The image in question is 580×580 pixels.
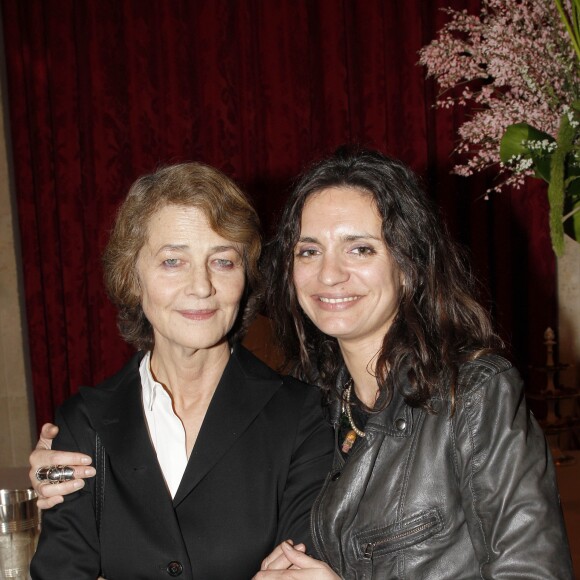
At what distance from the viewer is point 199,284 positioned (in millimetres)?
1892

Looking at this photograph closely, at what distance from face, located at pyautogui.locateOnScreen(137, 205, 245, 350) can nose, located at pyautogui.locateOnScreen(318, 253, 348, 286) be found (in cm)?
25

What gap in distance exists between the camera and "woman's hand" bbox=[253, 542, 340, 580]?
5.49ft

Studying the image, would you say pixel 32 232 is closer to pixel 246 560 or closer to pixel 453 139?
pixel 453 139

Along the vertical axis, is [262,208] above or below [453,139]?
below

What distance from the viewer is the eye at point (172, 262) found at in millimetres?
1926

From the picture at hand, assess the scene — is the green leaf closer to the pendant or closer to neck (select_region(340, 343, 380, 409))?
neck (select_region(340, 343, 380, 409))

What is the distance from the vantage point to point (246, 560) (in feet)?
5.85

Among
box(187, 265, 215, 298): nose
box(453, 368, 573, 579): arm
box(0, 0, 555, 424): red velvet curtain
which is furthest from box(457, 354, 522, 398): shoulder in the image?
box(0, 0, 555, 424): red velvet curtain

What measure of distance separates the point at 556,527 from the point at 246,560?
689 mm

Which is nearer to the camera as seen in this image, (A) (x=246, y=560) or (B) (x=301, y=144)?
(A) (x=246, y=560)

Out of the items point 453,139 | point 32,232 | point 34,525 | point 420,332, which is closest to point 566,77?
point 420,332

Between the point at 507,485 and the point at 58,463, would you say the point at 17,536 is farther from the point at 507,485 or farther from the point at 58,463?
the point at 507,485

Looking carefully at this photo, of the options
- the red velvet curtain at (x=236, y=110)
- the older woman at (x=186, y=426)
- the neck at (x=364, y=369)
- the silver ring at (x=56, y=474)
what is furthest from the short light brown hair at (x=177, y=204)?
the red velvet curtain at (x=236, y=110)

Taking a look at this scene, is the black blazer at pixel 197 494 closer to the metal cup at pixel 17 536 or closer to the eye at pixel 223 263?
the metal cup at pixel 17 536
